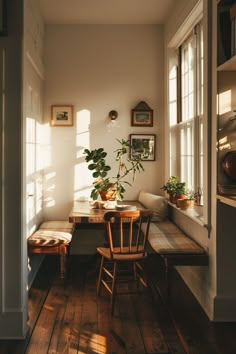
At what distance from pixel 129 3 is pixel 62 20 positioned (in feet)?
3.13

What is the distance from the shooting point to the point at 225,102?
124 inches

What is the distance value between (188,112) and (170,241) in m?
1.54

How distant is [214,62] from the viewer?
322 cm

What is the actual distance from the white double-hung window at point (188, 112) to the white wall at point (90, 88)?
383mm

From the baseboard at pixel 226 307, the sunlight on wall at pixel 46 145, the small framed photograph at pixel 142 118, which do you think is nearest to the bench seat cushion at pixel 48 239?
the sunlight on wall at pixel 46 145

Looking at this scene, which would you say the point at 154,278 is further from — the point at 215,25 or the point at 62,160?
the point at 215,25

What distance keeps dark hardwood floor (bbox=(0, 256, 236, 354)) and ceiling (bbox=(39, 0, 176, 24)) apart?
308 cm

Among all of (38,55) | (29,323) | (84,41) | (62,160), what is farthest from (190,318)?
(84,41)

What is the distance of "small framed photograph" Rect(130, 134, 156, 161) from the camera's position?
532cm

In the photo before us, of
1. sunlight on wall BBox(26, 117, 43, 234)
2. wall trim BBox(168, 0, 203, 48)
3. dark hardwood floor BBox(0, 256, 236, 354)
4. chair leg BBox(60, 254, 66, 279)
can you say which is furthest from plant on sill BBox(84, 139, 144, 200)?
wall trim BBox(168, 0, 203, 48)

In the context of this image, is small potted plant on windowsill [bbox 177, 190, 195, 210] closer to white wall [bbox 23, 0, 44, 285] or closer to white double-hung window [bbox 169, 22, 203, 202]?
white double-hung window [bbox 169, 22, 203, 202]

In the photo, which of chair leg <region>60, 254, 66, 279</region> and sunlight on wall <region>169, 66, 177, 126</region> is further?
sunlight on wall <region>169, 66, 177, 126</region>

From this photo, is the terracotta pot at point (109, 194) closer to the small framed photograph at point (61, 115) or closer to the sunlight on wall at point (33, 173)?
the sunlight on wall at point (33, 173)

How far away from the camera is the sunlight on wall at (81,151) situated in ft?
17.4
